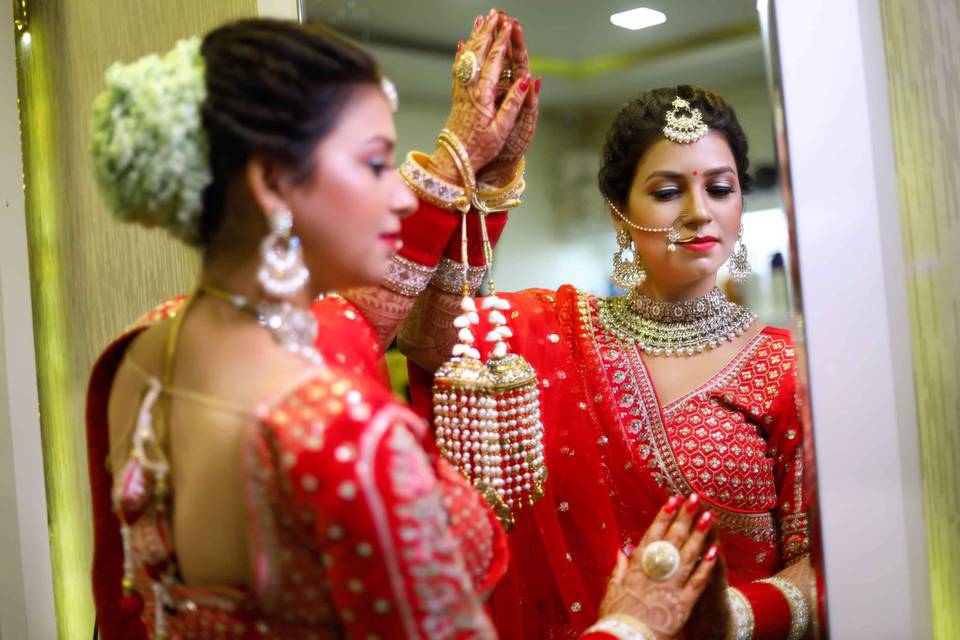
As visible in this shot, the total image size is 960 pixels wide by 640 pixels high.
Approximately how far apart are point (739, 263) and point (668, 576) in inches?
16.6

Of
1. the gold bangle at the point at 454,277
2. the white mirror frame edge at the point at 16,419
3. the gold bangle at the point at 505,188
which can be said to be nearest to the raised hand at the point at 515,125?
the gold bangle at the point at 505,188

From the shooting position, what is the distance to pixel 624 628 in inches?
40.2

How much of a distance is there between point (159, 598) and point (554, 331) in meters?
0.74

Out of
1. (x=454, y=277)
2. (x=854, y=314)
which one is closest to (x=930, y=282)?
(x=854, y=314)

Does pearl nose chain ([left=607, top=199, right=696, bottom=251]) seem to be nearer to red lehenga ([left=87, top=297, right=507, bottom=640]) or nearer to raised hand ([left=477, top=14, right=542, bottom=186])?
raised hand ([left=477, top=14, right=542, bottom=186])

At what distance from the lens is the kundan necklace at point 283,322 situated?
79cm

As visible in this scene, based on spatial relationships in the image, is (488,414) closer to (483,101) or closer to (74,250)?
(483,101)

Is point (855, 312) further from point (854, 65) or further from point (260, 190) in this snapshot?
point (260, 190)

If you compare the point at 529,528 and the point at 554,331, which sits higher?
the point at 554,331

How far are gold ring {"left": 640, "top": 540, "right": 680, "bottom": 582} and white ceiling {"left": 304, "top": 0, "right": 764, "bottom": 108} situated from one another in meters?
0.56

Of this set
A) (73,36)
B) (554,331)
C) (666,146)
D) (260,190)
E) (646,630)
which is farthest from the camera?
(73,36)

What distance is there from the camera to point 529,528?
137 centimetres

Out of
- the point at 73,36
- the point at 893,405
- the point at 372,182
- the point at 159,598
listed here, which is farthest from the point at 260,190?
the point at 73,36

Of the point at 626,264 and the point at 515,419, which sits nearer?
the point at 515,419
